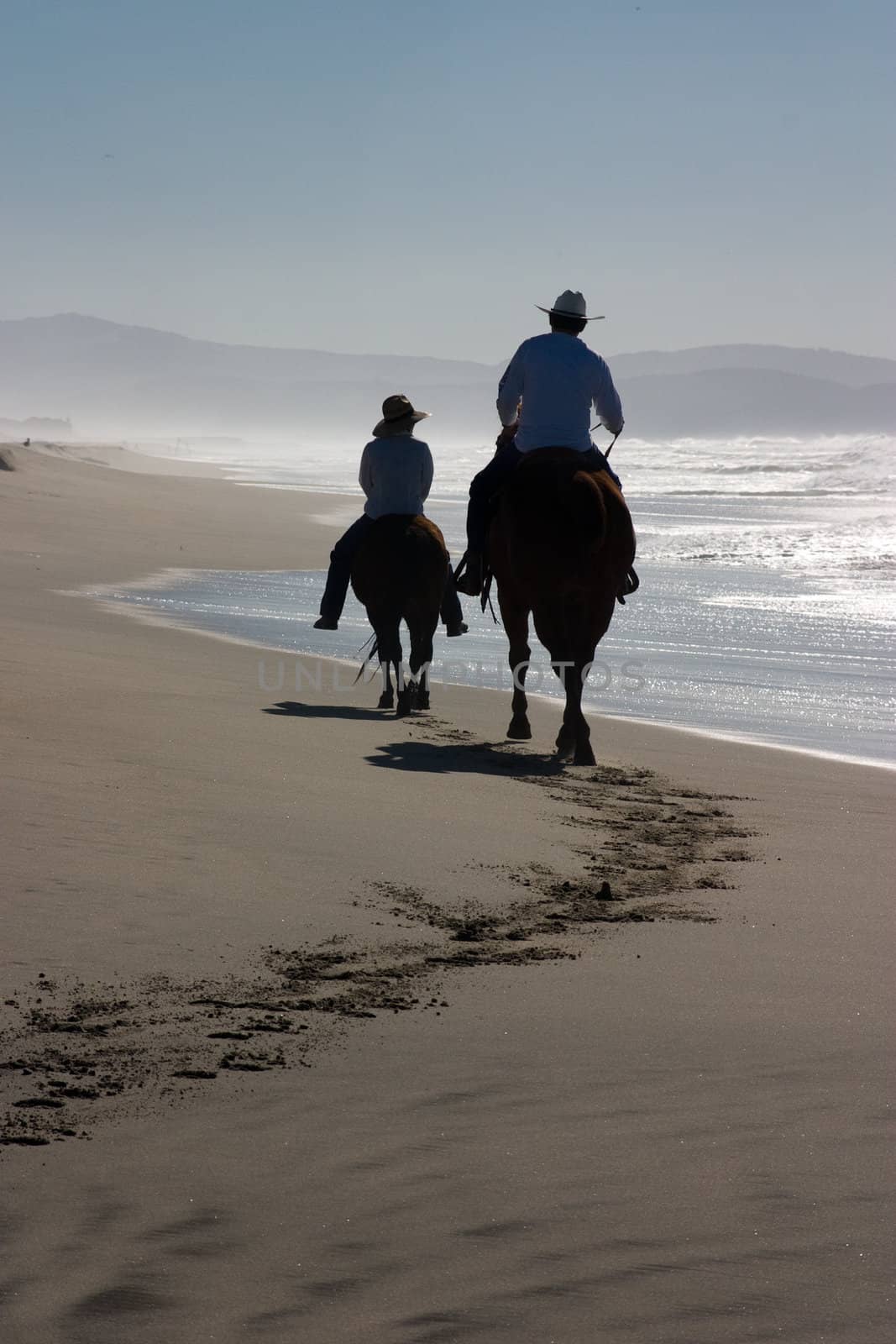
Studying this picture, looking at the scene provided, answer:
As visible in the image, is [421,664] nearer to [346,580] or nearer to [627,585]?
[346,580]

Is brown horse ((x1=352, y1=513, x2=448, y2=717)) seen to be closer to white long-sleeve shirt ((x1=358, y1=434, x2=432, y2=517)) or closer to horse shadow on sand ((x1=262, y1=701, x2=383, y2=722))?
white long-sleeve shirt ((x1=358, y1=434, x2=432, y2=517))

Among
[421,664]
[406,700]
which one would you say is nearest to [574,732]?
[406,700]

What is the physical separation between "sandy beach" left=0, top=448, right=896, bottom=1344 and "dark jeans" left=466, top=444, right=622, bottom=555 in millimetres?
1727

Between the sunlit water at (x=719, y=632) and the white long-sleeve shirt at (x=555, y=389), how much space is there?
202 centimetres

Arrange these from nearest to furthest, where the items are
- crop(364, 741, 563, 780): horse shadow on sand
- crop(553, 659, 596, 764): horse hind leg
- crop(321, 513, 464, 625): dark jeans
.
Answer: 1. crop(364, 741, 563, 780): horse shadow on sand
2. crop(553, 659, 596, 764): horse hind leg
3. crop(321, 513, 464, 625): dark jeans

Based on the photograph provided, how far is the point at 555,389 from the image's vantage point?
7949 millimetres

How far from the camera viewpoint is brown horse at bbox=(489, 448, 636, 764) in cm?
764

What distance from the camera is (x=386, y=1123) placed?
308cm

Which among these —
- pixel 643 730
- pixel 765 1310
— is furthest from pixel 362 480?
pixel 765 1310

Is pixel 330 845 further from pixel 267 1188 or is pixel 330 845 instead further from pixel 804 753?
pixel 804 753

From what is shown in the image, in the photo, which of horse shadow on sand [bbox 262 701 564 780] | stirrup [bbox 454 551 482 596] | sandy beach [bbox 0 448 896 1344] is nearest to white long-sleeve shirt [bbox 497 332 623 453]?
stirrup [bbox 454 551 482 596]

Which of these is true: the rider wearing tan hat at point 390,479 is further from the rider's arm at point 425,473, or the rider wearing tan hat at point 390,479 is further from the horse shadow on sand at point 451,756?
the horse shadow on sand at point 451,756

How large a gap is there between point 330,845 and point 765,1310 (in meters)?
2.78

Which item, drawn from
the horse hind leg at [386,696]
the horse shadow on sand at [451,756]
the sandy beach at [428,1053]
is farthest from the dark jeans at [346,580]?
the sandy beach at [428,1053]
